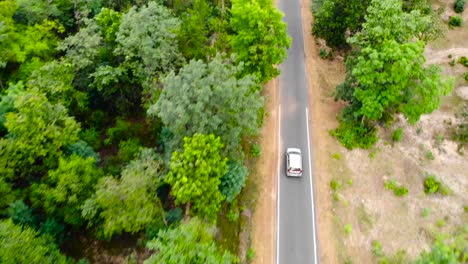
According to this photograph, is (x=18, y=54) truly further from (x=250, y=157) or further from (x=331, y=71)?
(x=331, y=71)

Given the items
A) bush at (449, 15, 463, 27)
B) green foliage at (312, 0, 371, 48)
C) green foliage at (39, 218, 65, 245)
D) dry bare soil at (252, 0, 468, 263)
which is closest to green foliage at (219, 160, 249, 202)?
dry bare soil at (252, 0, 468, 263)

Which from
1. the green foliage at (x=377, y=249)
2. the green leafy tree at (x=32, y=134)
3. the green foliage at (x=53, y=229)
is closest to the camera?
the green leafy tree at (x=32, y=134)

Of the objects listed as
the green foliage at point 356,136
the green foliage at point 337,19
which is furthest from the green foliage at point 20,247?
the green foliage at point 337,19

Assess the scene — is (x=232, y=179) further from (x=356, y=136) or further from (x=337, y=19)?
(x=337, y=19)

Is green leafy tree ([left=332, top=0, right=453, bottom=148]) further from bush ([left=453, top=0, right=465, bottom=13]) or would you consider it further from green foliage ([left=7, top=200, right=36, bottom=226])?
green foliage ([left=7, top=200, right=36, bottom=226])

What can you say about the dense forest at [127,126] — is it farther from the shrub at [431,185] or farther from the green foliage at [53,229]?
the shrub at [431,185]

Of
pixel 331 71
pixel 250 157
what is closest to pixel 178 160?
pixel 250 157
